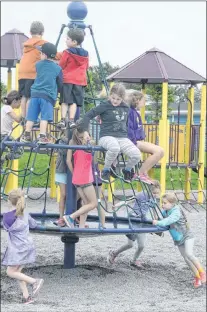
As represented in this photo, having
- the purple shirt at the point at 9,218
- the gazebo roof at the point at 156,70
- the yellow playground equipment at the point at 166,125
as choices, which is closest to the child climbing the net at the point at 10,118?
the purple shirt at the point at 9,218

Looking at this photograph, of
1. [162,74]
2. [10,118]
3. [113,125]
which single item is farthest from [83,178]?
[162,74]

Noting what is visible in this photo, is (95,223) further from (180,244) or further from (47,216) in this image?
(180,244)

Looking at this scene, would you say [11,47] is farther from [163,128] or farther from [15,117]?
[15,117]

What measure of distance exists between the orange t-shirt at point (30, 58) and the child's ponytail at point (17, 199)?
124 centimetres

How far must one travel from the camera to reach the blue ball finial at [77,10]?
6145mm

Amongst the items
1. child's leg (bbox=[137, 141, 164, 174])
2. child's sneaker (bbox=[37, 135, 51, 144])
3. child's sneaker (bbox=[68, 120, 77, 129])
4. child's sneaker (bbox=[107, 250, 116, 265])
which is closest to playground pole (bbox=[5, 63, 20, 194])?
child's sneaker (bbox=[107, 250, 116, 265])

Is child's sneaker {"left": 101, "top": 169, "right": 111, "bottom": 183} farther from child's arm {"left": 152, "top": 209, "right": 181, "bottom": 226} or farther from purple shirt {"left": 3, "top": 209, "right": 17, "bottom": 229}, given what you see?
purple shirt {"left": 3, "top": 209, "right": 17, "bottom": 229}

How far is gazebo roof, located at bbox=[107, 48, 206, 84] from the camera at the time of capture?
11.9 m

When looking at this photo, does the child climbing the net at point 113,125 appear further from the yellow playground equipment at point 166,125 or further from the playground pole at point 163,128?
the playground pole at point 163,128

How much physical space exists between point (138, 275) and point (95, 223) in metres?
0.73

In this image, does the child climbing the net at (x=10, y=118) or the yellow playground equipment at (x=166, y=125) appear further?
the yellow playground equipment at (x=166, y=125)

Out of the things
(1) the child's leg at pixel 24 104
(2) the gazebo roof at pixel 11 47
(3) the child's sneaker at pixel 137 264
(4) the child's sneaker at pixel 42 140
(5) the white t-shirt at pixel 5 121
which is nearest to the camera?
(4) the child's sneaker at pixel 42 140

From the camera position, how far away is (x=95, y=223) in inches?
281

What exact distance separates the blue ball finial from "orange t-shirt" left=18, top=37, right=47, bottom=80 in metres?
0.37
